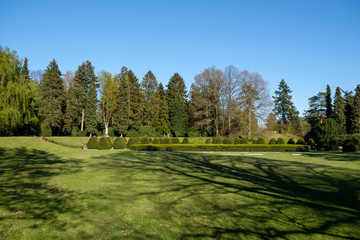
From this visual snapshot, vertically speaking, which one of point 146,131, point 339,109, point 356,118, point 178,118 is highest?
point 339,109

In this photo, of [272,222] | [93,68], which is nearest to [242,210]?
[272,222]

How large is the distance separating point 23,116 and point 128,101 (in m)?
19.7

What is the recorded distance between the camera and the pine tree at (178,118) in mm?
47656

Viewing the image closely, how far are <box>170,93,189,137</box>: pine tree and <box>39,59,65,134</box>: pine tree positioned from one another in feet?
73.6

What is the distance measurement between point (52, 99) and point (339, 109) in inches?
2264

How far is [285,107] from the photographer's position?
6062 centimetres

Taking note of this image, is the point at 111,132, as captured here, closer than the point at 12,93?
No

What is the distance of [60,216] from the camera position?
485 centimetres

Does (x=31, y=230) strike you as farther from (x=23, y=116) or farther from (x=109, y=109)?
(x=109, y=109)

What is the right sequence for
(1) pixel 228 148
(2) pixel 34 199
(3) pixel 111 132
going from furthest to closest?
1. (3) pixel 111 132
2. (1) pixel 228 148
3. (2) pixel 34 199

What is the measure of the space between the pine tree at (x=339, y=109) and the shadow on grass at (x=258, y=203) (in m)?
42.4

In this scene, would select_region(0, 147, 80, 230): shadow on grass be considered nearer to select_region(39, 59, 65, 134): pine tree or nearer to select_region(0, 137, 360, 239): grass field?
select_region(0, 137, 360, 239): grass field

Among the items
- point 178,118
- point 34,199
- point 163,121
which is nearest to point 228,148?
point 34,199

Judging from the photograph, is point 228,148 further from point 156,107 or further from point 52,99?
point 52,99
